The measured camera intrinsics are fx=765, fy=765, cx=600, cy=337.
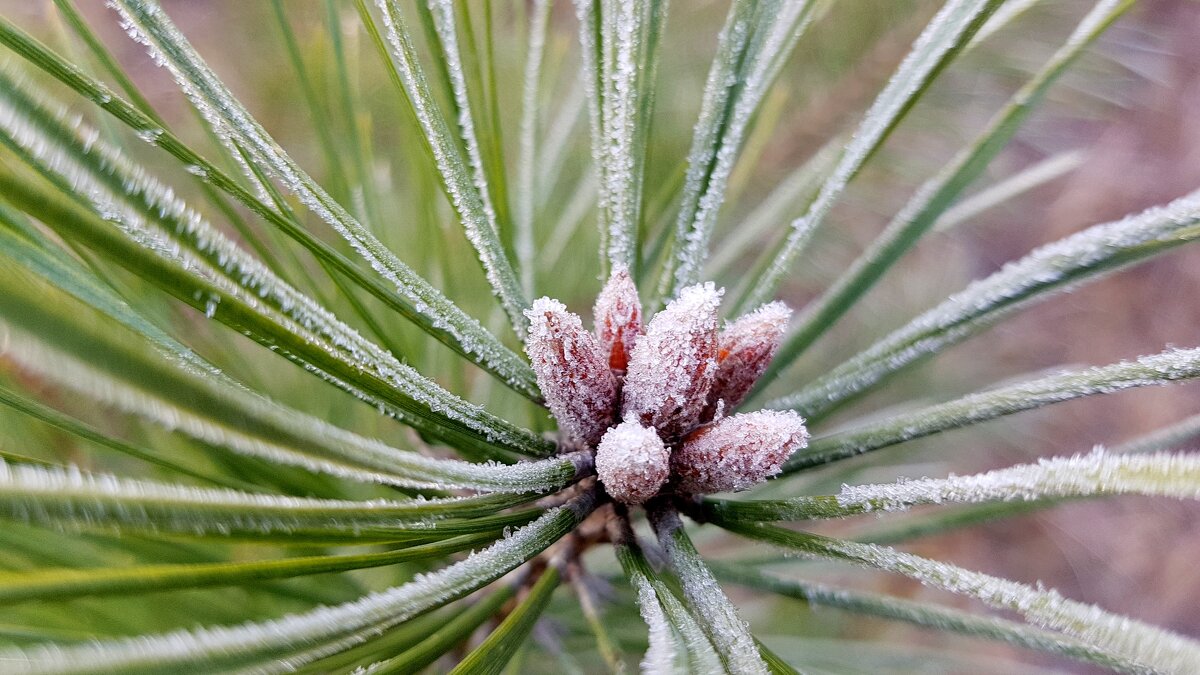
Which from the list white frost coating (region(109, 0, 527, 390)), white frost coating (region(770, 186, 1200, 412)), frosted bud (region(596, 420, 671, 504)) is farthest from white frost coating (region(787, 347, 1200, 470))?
white frost coating (region(109, 0, 527, 390))

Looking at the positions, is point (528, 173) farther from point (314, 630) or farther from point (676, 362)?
point (314, 630)

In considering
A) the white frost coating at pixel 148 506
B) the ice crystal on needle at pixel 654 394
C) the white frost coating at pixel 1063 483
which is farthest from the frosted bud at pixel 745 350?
the white frost coating at pixel 148 506

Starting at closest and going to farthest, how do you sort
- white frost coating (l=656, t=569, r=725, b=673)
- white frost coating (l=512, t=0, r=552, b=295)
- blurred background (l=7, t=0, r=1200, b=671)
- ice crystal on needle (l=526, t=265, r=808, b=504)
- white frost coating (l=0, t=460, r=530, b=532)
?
white frost coating (l=0, t=460, r=530, b=532), white frost coating (l=656, t=569, r=725, b=673), ice crystal on needle (l=526, t=265, r=808, b=504), white frost coating (l=512, t=0, r=552, b=295), blurred background (l=7, t=0, r=1200, b=671)

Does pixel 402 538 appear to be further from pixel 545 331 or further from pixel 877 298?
pixel 877 298

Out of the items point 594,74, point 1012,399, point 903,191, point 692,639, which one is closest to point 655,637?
point 692,639

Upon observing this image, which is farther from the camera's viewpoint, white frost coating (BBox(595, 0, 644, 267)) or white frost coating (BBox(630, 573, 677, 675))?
white frost coating (BBox(595, 0, 644, 267))

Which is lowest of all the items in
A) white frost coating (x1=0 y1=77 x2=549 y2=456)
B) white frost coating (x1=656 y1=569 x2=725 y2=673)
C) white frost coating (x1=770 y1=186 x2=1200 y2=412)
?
white frost coating (x1=656 y1=569 x2=725 y2=673)

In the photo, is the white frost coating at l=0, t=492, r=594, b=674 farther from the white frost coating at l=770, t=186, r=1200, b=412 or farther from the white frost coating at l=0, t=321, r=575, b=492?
the white frost coating at l=770, t=186, r=1200, b=412
